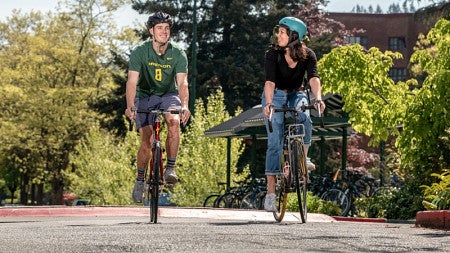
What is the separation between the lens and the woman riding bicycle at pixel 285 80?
11438 mm

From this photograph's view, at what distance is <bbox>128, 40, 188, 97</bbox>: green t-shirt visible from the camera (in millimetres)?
11508

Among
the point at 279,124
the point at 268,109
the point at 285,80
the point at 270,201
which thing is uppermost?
the point at 285,80

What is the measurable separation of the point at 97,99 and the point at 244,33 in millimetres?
7253

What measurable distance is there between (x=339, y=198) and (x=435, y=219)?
9789 millimetres

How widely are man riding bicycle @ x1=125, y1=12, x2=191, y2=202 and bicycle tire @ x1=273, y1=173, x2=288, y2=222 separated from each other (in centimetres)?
109

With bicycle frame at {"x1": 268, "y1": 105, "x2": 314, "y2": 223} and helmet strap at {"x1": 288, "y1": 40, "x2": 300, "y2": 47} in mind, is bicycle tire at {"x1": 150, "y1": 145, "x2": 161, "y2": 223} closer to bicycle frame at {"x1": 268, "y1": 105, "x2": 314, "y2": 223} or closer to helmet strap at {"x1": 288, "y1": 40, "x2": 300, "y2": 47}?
bicycle frame at {"x1": 268, "y1": 105, "x2": 314, "y2": 223}

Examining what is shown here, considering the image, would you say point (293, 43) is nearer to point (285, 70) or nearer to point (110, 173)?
point (285, 70)

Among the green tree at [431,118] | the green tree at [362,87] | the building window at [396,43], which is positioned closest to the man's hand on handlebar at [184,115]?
the green tree at [431,118]

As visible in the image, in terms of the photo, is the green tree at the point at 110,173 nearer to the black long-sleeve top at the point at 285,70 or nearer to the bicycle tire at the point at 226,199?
the bicycle tire at the point at 226,199

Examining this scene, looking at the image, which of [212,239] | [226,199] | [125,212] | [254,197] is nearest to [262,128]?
[226,199]

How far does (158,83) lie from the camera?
11.6m

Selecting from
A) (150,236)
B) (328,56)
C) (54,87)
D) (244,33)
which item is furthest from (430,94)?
(54,87)

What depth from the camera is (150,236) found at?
8805mm

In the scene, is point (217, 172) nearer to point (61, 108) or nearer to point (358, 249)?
point (61, 108)
